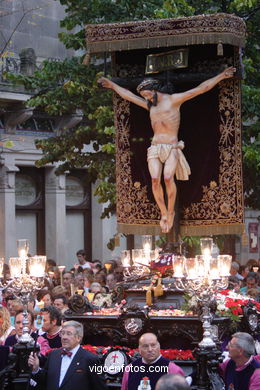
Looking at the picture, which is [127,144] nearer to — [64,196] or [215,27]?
[215,27]

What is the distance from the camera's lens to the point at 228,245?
104ft

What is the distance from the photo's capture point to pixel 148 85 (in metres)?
15.2

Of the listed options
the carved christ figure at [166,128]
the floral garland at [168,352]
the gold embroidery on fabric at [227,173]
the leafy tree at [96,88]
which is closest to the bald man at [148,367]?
the floral garland at [168,352]

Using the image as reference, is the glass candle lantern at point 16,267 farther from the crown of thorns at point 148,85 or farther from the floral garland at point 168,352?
the crown of thorns at point 148,85

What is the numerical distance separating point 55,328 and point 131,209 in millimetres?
4502

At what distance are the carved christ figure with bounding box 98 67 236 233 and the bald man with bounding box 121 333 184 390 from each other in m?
5.79

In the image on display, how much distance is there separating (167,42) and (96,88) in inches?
222

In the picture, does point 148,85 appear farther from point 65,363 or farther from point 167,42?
point 65,363

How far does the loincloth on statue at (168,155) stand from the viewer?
15320 mm

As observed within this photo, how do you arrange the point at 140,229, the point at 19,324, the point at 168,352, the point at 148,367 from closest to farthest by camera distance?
1. the point at 148,367
2. the point at 19,324
3. the point at 168,352
4. the point at 140,229

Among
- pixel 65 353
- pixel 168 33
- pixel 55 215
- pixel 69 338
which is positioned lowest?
pixel 65 353

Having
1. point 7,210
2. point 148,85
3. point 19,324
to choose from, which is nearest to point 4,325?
point 19,324

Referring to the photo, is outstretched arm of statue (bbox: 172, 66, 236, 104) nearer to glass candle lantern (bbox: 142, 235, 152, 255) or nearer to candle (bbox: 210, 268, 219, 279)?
glass candle lantern (bbox: 142, 235, 152, 255)

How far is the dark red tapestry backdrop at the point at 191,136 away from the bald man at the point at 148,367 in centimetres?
630
